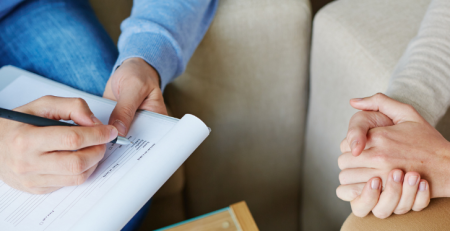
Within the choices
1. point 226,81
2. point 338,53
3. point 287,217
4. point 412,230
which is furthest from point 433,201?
point 287,217

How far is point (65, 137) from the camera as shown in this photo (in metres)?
0.32

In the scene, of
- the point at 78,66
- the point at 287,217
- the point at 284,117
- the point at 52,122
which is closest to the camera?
the point at 52,122

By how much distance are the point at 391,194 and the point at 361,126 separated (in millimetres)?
90

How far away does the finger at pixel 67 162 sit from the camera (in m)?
0.33

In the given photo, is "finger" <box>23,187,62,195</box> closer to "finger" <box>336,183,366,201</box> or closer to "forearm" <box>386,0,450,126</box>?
"finger" <box>336,183,366,201</box>

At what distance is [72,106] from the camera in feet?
1.19

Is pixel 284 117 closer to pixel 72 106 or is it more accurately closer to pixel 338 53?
pixel 338 53

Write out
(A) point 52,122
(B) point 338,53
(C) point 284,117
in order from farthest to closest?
(C) point 284,117, (B) point 338,53, (A) point 52,122

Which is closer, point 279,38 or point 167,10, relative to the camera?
point 167,10

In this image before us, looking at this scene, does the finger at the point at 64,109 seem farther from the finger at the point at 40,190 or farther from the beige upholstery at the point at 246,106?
the beige upholstery at the point at 246,106

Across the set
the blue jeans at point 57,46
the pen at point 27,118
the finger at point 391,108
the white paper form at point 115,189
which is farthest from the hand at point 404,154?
the blue jeans at point 57,46

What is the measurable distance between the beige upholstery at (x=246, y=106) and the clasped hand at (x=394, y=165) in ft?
1.44

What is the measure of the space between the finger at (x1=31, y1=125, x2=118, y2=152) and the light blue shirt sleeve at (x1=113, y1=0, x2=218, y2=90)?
0.72ft

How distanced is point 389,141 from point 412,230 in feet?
0.34
